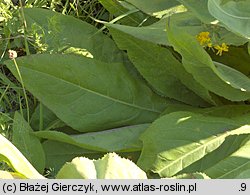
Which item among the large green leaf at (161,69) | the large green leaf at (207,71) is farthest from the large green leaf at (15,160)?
the large green leaf at (161,69)

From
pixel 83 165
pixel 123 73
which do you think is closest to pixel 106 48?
pixel 123 73

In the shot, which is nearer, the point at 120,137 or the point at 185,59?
the point at 185,59

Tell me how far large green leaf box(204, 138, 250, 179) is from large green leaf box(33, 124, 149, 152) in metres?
0.25

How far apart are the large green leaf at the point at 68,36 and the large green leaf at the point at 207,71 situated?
35 cm

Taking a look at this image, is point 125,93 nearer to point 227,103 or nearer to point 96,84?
point 96,84

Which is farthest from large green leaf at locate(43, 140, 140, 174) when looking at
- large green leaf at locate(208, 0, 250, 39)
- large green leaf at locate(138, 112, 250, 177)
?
large green leaf at locate(208, 0, 250, 39)

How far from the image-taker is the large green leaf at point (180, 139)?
163 centimetres

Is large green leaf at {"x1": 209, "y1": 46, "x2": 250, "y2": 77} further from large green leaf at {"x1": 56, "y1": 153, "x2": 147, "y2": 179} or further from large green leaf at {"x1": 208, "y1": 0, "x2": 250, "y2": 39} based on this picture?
large green leaf at {"x1": 56, "y1": 153, "x2": 147, "y2": 179}

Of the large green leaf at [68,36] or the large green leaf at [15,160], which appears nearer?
the large green leaf at [15,160]

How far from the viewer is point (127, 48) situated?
1.84m

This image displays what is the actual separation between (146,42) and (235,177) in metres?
0.49

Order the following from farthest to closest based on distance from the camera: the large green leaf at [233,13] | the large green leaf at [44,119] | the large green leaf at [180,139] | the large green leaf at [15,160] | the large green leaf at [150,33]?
the large green leaf at [44,119] < the large green leaf at [150,33] < the large green leaf at [180,139] < the large green leaf at [233,13] < the large green leaf at [15,160]

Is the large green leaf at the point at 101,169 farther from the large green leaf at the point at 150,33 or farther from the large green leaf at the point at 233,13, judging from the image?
the large green leaf at the point at 150,33
